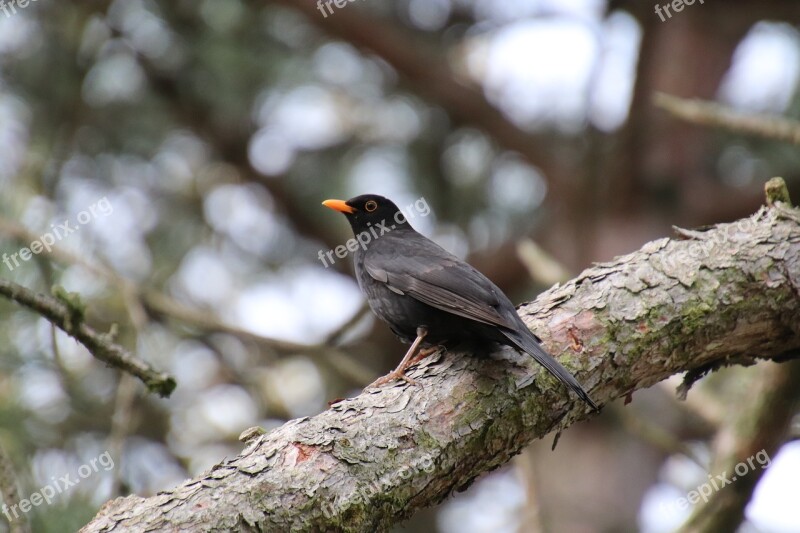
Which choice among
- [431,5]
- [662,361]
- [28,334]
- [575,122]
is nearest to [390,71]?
[431,5]

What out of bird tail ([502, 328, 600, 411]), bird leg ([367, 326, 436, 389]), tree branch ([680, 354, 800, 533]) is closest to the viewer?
bird tail ([502, 328, 600, 411])

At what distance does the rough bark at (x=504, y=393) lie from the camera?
2.75m

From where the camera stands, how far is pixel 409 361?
3781mm

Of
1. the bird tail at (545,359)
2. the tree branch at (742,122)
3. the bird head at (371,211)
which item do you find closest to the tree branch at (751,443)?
the bird tail at (545,359)

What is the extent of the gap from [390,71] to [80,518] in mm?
5644

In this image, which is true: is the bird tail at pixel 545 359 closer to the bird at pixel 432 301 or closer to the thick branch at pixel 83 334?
the bird at pixel 432 301

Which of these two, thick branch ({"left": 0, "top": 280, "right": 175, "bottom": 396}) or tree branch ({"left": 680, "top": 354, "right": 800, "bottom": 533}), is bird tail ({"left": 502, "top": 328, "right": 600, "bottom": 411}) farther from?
thick branch ({"left": 0, "top": 280, "right": 175, "bottom": 396})

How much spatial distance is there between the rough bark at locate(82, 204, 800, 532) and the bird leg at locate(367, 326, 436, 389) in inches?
4.3

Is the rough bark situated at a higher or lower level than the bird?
lower

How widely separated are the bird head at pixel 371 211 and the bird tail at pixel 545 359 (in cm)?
206

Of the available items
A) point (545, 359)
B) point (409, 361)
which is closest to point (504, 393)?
point (545, 359)

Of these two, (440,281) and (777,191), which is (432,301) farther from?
(777,191)

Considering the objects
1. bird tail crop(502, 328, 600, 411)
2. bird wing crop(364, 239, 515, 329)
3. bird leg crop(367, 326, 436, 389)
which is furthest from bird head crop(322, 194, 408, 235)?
bird tail crop(502, 328, 600, 411)

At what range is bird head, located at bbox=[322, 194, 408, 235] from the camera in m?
5.23
